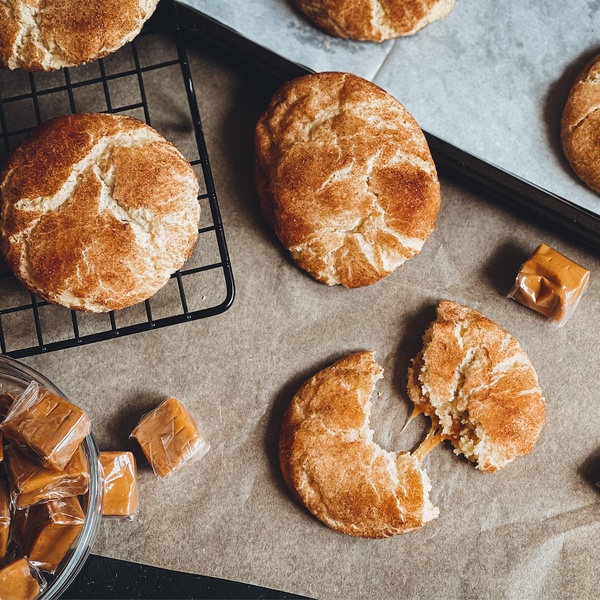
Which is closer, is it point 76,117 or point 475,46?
point 76,117

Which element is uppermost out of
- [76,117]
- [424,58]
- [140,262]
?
[424,58]

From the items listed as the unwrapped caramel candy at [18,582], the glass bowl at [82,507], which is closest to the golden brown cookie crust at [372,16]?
the glass bowl at [82,507]

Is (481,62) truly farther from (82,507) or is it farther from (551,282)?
(82,507)

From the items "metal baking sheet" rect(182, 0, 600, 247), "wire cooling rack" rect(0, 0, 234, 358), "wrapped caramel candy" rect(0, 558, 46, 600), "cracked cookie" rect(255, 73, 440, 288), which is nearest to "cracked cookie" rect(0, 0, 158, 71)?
"wire cooling rack" rect(0, 0, 234, 358)

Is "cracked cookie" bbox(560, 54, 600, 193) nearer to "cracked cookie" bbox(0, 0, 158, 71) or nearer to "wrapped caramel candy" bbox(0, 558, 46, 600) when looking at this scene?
"cracked cookie" bbox(0, 0, 158, 71)

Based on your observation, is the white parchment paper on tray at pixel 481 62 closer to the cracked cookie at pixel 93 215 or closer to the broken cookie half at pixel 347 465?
the cracked cookie at pixel 93 215

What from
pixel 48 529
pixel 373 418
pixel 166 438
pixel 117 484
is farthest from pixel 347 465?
pixel 48 529

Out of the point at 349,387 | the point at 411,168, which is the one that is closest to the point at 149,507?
the point at 349,387

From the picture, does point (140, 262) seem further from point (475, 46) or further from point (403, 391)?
point (475, 46)
